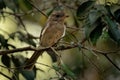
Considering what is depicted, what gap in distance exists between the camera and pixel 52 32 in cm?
295

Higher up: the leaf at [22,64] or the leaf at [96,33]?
the leaf at [22,64]

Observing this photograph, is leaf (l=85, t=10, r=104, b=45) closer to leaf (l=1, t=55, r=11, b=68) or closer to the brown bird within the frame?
the brown bird

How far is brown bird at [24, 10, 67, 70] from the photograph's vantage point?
114 inches

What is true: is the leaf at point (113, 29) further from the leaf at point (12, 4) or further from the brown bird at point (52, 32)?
the leaf at point (12, 4)

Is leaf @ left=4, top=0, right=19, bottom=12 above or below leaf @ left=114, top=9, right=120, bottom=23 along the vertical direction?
above

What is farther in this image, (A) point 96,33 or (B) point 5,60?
(B) point 5,60

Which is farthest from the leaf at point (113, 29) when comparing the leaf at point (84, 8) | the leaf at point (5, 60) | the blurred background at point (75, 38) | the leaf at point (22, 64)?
the leaf at point (5, 60)

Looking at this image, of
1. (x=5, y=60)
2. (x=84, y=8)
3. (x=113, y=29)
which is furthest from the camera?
(x=5, y=60)

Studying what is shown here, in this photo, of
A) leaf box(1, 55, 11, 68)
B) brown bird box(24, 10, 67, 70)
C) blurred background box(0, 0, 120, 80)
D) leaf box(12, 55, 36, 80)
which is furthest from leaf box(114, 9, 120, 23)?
leaf box(1, 55, 11, 68)

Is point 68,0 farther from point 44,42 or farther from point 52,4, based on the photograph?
point 44,42

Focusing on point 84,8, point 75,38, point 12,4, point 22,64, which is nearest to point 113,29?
point 84,8

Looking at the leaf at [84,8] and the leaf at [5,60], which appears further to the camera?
the leaf at [5,60]

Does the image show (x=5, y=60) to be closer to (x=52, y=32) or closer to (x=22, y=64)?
(x=22, y=64)

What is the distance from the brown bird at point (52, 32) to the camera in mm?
2902
